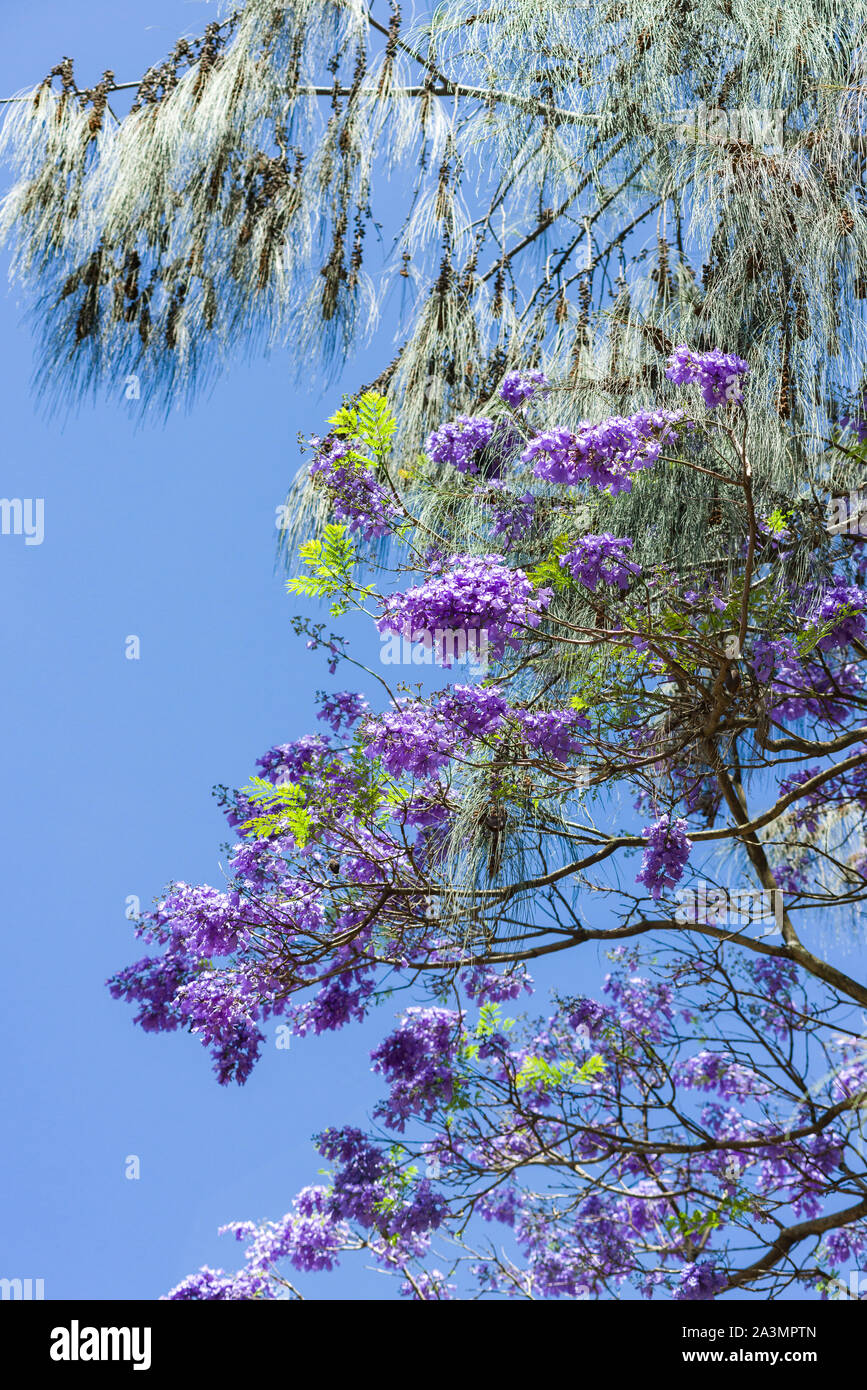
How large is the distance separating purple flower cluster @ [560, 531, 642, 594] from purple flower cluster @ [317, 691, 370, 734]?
0.91 metres

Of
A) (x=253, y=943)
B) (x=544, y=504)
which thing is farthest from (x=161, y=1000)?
(x=544, y=504)

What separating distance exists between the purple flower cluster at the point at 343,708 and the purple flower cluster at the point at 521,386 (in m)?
0.92

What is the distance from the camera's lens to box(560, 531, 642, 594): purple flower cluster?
2254mm

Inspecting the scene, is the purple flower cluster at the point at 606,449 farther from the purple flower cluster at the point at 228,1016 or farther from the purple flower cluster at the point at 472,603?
the purple flower cluster at the point at 228,1016

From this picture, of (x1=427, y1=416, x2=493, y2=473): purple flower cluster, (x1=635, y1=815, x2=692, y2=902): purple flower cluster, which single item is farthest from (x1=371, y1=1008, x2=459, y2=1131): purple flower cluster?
(x1=427, y1=416, x2=493, y2=473): purple flower cluster

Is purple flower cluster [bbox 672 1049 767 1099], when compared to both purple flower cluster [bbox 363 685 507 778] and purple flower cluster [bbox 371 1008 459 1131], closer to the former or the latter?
purple flower cluster [bbox 371 1008 459 1131]

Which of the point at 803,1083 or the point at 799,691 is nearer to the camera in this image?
the point at 799,691

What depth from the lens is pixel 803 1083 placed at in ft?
9.20

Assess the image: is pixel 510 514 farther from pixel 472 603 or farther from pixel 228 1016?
pixel 228 1016

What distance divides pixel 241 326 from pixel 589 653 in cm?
104

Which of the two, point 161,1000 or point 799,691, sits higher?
point 799,691

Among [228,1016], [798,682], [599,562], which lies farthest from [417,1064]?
[599,562]
